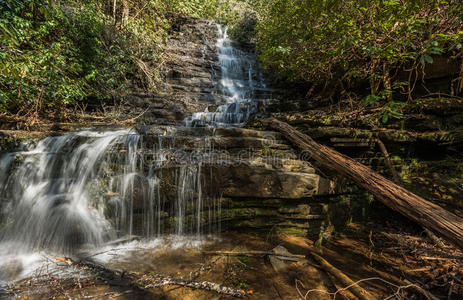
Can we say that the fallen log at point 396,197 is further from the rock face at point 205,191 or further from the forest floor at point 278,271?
the forest floor at point 278,271

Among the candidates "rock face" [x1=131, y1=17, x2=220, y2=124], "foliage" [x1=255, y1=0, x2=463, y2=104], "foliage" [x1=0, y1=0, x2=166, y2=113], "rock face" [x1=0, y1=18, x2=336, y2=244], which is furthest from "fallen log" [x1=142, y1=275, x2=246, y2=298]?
"rock face" [x1=131, y1=17, x2=220, y2=124]

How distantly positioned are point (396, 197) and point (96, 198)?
4689 mm

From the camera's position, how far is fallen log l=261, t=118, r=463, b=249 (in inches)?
73.7

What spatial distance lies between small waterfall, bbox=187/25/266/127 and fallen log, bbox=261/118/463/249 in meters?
3.69

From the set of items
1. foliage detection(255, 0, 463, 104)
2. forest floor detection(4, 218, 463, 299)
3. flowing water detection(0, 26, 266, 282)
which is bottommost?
forest floor detection(4, 218, 463, 299)

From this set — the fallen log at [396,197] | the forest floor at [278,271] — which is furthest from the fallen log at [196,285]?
the fallen log at [396,197]

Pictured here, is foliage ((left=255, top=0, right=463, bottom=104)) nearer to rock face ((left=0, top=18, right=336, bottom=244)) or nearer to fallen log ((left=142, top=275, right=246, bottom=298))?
rock face ((left=0, top=18, right=336, bottom=244))

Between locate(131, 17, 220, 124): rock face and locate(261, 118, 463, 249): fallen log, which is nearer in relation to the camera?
locate(261, 118, 463, 249): fallen log

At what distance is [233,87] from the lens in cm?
1027

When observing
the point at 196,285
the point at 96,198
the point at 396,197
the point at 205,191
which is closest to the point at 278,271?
the point at 196,285

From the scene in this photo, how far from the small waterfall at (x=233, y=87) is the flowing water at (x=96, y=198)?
3.25 meters

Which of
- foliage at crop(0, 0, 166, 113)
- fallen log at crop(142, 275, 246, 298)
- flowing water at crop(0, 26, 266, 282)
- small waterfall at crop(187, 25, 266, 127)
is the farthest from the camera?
small waterfall at crop(187, 25, 266, 127)

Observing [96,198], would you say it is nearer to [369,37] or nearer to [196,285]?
[196,285]

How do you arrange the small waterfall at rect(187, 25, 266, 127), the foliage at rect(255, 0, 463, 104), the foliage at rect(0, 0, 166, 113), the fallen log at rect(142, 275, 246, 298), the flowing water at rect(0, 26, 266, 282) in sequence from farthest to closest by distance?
the small waterfall at rect(187, 25, 266, 127)
the foliage at rect(0, 0, 166, 113)
the foliage at rect(255, 0, 463, 104)
the flowing water at rect(0, 26, 266, 282)
the fallen log at rect(142, 275, 246, 298)
